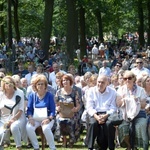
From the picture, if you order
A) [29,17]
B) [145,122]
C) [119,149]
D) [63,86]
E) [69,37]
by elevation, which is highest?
[29,17]

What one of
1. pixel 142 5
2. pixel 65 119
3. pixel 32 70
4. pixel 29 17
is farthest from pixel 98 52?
pixel 65 119

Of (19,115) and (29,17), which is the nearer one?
(19,115)

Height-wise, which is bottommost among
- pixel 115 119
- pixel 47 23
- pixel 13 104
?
pixel 115 119

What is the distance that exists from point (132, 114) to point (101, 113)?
60 centimetres

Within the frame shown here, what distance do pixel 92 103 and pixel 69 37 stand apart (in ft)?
73.3

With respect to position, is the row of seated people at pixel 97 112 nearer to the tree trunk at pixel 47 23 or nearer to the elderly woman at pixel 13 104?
the elderly woman at pixel 13 104

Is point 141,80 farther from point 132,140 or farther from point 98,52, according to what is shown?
point 98,52

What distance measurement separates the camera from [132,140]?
989 cm

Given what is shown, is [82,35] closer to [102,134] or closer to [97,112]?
[97,112]

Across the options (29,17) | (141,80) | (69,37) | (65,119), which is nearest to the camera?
(141,80)

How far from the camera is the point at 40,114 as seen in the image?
1002 centimetres

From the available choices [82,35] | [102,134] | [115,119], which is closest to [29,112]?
[102,134]

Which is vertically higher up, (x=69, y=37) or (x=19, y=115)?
(x=69, y=37)

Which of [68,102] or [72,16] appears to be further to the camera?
[72,16]
